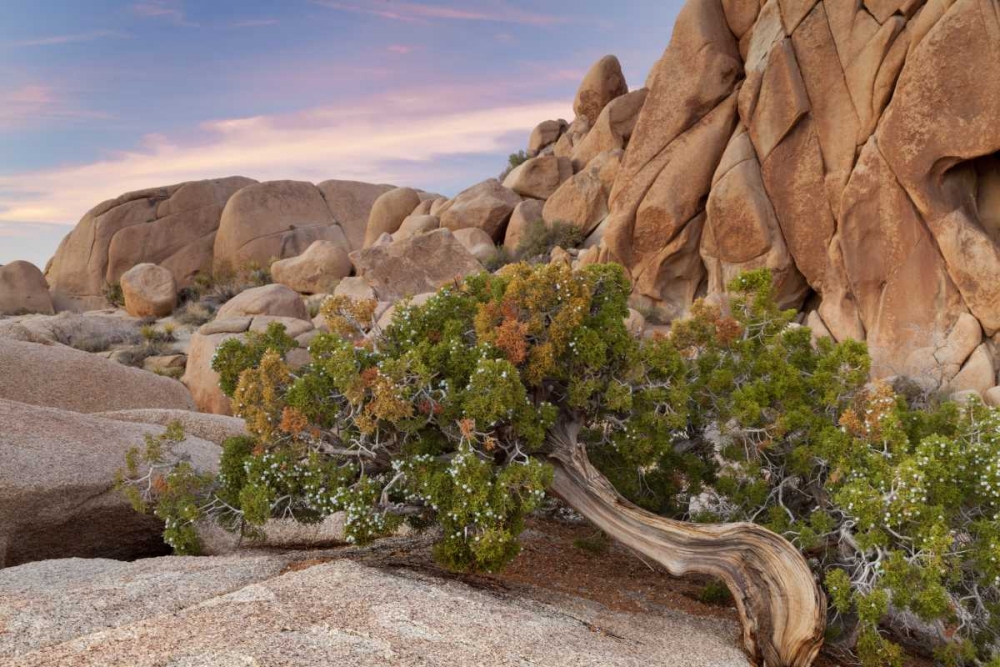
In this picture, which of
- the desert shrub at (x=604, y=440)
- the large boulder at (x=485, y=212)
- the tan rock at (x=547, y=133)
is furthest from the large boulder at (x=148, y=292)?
the desert shrub at (x=604, y=440)

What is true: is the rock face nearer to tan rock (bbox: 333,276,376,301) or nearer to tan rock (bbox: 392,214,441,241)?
tan rock (bbox: 333,276,376,301)

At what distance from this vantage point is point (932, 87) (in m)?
18.6

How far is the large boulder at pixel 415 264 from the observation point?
28.3m

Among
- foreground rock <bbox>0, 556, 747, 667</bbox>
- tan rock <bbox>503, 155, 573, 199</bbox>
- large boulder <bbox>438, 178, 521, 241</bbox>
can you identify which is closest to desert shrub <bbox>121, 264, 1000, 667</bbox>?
foreground rock <bbox>0, 556, 747, 667</bbox>

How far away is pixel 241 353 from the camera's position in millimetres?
8258

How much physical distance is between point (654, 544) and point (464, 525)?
6.19ft

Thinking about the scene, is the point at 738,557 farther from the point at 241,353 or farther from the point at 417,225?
the point at 417,225

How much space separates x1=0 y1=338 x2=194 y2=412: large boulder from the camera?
42.0ft

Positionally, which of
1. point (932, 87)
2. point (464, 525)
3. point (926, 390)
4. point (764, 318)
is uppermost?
point (932, 87)

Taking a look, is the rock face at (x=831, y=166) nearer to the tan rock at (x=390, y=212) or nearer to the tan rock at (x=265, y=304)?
the tan rock at (x=265, y=304)

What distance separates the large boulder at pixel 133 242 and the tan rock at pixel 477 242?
15.9 meters

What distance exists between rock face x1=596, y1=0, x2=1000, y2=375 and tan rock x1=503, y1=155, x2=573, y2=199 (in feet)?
32.2

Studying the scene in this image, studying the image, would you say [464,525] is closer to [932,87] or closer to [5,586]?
[5,586]

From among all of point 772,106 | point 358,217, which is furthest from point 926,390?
point 358,217
